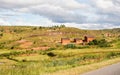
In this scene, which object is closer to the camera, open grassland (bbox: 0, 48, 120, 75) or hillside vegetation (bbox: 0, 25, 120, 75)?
open grassland (bbox: 0, 48, 120, 75)

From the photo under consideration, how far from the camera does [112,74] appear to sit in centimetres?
1997

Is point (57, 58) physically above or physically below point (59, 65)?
below

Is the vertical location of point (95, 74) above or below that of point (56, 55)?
above

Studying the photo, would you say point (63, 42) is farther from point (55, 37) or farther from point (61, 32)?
point (61, 32)

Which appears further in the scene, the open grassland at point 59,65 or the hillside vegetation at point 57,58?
the hillside vegetation at point 57,58

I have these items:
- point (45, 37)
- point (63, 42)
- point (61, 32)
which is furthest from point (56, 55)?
point (61, 32)

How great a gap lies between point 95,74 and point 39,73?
359cm

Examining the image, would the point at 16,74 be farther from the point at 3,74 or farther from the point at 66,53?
the point at 66,53

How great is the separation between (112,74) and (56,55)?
64.6m

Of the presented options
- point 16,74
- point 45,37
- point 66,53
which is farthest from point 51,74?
point 45,37

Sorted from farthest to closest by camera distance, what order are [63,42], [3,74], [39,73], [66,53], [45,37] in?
[45,37] → [63,42] → [66,53] → [39,73] → [3,74]

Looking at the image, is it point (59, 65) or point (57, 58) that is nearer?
point (59, 65)

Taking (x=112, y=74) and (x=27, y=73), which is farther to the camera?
(x=112, y=74)

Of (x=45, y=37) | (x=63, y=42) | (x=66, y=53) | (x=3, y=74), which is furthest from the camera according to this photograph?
(x=45, y=37)
